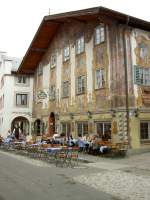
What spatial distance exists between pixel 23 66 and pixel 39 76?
2459 mm

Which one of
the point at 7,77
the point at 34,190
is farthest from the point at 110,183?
the point at 7,77

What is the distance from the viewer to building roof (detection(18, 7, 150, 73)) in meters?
18.5

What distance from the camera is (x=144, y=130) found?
1883cm

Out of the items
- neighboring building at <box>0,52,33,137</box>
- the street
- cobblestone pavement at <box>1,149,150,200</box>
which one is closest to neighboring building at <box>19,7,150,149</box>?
cobblestone pavement at <box>1,149,150,200</box>

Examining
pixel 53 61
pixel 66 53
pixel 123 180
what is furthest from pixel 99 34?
pixel 123 180

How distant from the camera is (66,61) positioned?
80.7 ft

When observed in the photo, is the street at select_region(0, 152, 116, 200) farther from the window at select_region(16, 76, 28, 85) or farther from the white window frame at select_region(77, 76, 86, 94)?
the window at select_region(16, 76, 28, 85)

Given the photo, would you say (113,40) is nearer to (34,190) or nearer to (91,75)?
(91,75)

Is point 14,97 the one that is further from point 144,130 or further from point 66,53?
point 144,130

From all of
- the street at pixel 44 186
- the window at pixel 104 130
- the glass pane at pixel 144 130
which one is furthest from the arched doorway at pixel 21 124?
the street at pixel 44 186

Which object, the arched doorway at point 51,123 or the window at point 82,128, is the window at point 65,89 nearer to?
the arched doorway at point 51,123

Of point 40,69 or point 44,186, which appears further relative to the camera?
point 40,69

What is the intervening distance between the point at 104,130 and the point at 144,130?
248cm

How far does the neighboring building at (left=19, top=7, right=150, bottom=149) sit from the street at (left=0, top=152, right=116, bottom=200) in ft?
22.0
